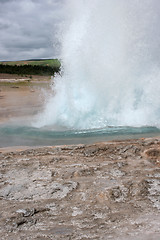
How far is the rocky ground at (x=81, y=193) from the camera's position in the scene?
3.00 meters

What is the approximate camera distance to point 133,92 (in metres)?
10.4

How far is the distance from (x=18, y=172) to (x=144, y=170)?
2.45 m

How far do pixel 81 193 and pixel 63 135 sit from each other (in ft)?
13.7

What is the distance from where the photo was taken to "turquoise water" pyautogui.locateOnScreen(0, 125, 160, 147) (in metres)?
7.38

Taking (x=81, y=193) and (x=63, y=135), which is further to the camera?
(x=63, y=135)

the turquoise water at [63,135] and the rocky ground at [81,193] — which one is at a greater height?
the turquoise water at [63,135]

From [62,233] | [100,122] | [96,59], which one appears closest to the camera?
[62,233]

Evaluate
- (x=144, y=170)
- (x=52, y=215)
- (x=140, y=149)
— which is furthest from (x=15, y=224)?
(x=140, y=149)

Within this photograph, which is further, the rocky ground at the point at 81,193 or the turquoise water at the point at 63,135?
the turquoise water at the point at 63,135

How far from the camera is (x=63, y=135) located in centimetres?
798

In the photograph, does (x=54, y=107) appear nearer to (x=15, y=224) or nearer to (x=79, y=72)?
(x=79, y=72)

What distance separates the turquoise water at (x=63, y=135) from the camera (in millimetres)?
7379

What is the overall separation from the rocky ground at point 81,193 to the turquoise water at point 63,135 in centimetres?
132

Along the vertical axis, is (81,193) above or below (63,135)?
below
